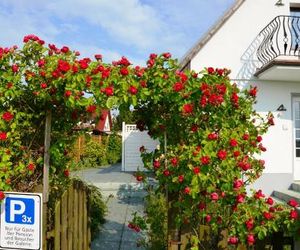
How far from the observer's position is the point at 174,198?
3629mm

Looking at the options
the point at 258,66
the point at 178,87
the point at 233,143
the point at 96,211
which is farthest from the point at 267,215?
the point at 258,66

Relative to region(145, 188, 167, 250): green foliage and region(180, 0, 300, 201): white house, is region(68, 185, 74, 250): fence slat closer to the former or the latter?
region(145, 188, 167, 250): green foliage

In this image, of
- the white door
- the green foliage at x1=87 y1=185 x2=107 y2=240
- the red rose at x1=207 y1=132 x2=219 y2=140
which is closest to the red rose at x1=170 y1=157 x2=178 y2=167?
the red rose at x1=207 y1=132 x2=219 y2=140

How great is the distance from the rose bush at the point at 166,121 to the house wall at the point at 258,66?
21.5 ft

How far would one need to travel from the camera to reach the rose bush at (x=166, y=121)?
319 cm

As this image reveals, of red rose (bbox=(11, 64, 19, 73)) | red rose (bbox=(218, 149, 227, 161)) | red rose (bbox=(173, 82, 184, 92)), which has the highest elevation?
red rose (bbox=(11, 64, 19, 73))

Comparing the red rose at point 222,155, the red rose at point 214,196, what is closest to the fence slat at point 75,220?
the red rose at point 214,196

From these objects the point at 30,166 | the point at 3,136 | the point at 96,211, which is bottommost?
the point at 96,211

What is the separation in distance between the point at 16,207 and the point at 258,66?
26.7ft

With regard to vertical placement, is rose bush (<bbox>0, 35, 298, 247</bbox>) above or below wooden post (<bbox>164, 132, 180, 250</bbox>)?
above

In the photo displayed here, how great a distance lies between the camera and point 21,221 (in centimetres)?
341

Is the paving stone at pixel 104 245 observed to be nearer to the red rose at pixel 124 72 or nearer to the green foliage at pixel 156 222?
the green foliage at pixel 156 222

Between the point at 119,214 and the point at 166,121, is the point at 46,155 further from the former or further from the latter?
the point at 119,214

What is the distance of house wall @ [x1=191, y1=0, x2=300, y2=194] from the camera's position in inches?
394
